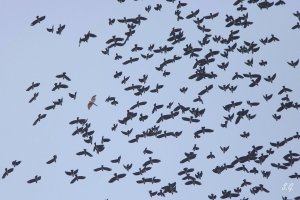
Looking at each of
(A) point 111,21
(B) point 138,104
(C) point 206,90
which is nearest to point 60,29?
(A) point 111,21

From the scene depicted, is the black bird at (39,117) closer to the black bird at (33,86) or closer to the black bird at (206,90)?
the black bird at (33,86)

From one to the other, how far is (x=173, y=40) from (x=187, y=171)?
7.53 metres

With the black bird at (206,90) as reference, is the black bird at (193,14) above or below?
above

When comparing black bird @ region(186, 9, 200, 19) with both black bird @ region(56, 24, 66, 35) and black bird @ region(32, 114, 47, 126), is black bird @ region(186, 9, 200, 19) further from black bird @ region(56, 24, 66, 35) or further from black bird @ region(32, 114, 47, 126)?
black bird @ region(32, 114, 47, 126)

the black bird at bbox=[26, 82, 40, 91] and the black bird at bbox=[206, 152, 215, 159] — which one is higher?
the black bird at bbox=[26, 82, 40, 91]

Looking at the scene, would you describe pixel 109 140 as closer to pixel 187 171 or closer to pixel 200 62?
pixel 187 171

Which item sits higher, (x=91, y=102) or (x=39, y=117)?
(x=91, y=102)

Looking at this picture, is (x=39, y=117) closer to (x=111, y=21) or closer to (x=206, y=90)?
(x=111, y=21)

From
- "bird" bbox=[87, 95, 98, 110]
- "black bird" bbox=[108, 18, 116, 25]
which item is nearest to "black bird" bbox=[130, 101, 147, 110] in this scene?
"bird" bbox=[87, 95, 98, 110]

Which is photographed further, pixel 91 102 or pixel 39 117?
A: pixel 39 117

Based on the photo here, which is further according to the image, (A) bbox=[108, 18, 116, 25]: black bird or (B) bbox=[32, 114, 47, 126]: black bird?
(B) bbox=[32, 114, 47, 126]: black bird

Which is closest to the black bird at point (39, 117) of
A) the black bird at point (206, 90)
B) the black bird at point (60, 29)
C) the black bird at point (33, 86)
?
the black bird at point (33, 86)

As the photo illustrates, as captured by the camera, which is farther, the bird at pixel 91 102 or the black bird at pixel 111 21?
the bird at pixel 91 102

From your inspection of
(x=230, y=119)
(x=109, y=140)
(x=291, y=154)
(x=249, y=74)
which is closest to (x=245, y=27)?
(x=249, y=74)
